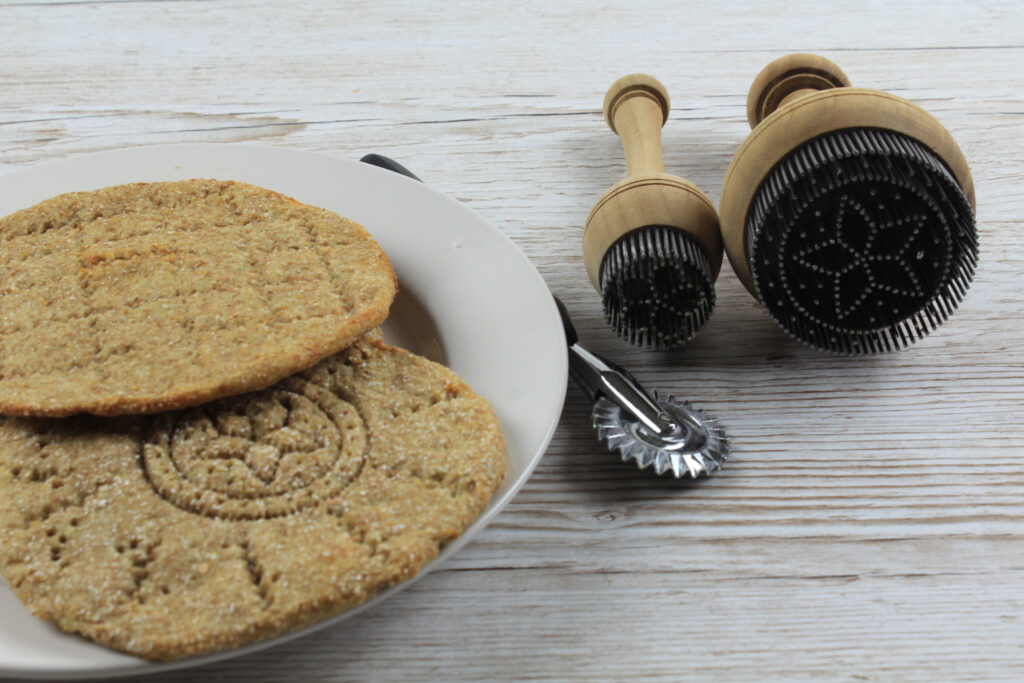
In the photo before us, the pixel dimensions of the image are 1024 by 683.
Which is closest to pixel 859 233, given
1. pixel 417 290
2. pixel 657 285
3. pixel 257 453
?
pixel 657 285

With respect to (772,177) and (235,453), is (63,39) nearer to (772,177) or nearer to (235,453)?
(235,453)

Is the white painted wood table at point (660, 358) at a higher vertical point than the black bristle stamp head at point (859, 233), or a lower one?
lower

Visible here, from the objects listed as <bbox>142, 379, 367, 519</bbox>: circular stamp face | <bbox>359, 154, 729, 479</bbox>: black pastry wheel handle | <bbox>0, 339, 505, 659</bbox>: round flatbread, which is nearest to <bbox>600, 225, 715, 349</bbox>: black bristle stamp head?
<bbox>359, 154, 729, 479</bbox>: black pastry wheel handle

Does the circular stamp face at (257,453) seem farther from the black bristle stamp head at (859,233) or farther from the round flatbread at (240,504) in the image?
the black bristle stamp head at (859,233)

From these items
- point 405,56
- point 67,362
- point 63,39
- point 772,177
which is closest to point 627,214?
point 772,177

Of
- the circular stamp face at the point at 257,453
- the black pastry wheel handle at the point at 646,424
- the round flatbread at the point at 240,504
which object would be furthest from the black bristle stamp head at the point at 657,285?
the circular stamp face at the point at 257,453

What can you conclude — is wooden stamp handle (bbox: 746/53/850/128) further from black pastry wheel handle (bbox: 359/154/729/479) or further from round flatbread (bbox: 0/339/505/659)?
round flatbread (bbox: 0/339/505/659)

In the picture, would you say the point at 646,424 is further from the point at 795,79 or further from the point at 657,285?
the point at 795,79
